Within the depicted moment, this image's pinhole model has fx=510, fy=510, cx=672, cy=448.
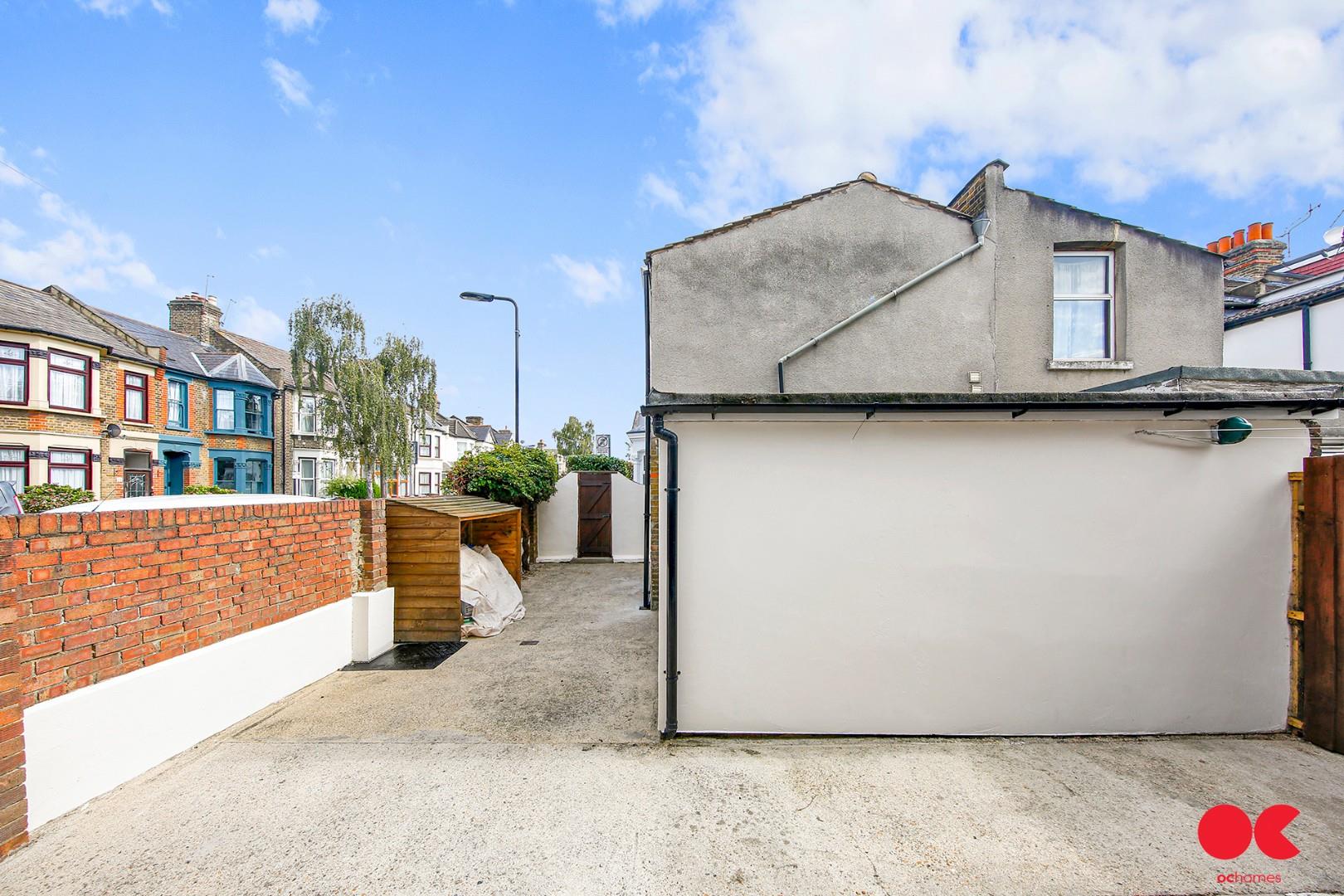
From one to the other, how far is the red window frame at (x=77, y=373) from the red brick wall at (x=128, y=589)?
65.0 ft

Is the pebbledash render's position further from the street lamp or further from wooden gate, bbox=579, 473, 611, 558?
the street lamp

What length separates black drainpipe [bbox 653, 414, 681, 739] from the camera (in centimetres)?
415

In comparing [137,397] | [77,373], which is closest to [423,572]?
[77,373]

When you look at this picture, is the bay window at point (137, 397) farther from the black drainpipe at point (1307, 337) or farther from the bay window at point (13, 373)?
the black drainpipe at point (1307, 337)

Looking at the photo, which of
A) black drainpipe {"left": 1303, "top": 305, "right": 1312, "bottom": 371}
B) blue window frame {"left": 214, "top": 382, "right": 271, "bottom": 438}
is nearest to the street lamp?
black drainpipe {"left": 1303, "top": 305, "right": 1312, "bottom": 371}

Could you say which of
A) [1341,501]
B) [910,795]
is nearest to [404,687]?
[910,795]

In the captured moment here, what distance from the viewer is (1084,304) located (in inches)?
321

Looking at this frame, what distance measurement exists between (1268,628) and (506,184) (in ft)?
46.4

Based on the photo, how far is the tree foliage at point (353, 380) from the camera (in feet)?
65.9

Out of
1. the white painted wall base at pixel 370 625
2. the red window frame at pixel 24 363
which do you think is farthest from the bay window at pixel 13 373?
the white painted wall base at pixel 370 625

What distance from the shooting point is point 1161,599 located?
4316 millimetres

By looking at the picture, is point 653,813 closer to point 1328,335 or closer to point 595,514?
point 595,514

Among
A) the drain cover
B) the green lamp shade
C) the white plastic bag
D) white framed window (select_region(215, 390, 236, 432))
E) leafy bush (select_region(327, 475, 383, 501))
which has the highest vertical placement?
white framed window (select_region(215, 390, 236, 432))

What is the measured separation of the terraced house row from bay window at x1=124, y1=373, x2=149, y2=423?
1.3 inches
